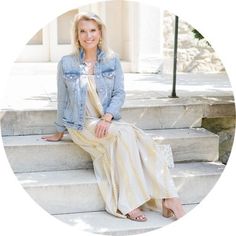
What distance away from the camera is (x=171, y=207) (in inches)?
133

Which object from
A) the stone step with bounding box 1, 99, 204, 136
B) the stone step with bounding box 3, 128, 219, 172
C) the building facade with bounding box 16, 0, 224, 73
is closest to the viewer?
the stone step with bounding box 3, 128, 219, 172

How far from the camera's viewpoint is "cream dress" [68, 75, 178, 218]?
335 cm

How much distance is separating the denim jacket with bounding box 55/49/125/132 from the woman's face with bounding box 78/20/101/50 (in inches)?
4.0

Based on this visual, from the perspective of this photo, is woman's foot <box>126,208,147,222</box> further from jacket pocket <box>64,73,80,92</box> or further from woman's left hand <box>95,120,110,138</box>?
jacket pocket <box>64,73,80,92</box>

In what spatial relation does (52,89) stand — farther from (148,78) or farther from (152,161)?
(152,161)

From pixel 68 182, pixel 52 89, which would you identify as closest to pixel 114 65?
pixel 68 182

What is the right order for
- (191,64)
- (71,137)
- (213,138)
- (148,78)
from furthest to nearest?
(191,64) < (148,78) < (213,138) < (71,137)

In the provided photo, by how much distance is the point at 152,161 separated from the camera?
343cm

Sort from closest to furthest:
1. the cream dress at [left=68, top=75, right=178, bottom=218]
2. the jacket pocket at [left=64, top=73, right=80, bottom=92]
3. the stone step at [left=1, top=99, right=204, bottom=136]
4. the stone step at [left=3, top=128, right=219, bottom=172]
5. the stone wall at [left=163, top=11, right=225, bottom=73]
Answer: the cream dress at [left=68, top=75, right=178, bottom=218] < the jacket pocket at [left=64, top=73, right=80, bottom=92] < the stone step at [left=3, top=128, right=219, bottom=172] < the stone step at [left=1, top=99, right=204, bottom=136] < the stone wall at [left=163, top=11, right=225, bottom=73]

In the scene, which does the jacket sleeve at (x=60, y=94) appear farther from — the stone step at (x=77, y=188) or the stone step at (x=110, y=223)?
the stone step at (x=110, y=223)

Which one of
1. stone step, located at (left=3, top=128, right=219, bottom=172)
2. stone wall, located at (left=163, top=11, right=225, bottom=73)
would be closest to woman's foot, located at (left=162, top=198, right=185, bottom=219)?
stone step, located at (left=3, top=128, right=219, bottom=172)

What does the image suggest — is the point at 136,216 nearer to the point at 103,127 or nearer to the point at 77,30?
Answer: the point at 103,127

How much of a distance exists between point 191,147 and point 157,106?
0.42 meters

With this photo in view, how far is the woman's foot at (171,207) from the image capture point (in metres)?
3.37
